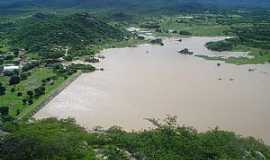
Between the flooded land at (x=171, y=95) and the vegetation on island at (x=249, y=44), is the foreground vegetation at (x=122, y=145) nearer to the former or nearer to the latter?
the flooded land at (x=171, y=95)

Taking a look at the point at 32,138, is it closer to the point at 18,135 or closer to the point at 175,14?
the point at 18,135

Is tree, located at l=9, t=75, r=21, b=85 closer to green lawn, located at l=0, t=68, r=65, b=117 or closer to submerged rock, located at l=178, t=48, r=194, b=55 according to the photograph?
green lawn, located at l=0, t=68, r=65, b=117

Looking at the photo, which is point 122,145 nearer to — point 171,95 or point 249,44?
point 171,95

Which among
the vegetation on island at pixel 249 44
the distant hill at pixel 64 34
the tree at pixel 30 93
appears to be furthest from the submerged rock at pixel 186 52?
the tree at pixel 30 93

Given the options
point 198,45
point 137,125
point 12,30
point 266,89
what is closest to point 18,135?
point 137,125

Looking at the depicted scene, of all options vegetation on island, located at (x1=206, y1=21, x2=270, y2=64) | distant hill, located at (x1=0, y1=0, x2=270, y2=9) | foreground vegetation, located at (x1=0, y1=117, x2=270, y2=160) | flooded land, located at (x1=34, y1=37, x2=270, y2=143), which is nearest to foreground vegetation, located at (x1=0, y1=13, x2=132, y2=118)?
flooded land, located at (x1=34, y1=37, x2=270, y2=143)
